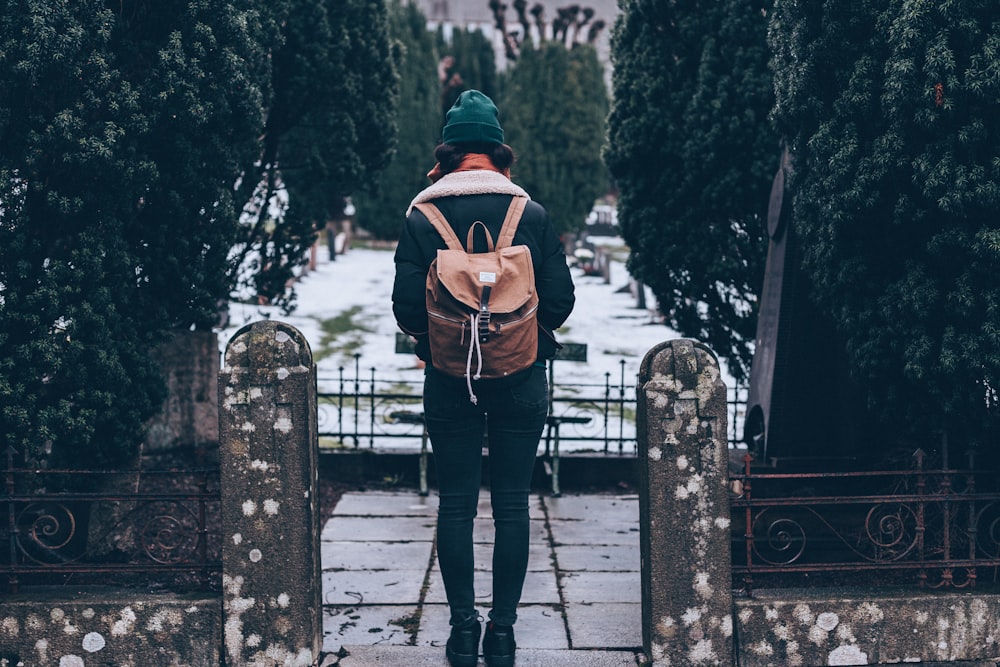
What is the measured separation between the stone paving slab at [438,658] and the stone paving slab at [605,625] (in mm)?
111

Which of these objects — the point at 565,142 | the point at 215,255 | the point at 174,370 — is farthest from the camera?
the point at 565,142

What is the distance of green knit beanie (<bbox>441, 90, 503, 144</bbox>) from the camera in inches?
162

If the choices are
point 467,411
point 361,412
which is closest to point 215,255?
point 467,411

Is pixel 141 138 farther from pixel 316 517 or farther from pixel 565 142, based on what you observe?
pixel 565 142

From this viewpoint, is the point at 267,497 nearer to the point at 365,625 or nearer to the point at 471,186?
the point at 365,625

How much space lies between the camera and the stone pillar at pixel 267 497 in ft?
13.6

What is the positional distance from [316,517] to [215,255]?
6.51 feet

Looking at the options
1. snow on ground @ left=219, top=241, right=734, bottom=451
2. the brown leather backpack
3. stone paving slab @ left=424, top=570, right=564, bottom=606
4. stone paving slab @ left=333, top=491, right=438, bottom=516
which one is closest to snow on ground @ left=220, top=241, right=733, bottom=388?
snow on ground @ left=219, top=241, right=734, bottom=451

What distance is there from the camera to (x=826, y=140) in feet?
15.5

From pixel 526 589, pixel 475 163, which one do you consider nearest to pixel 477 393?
pixel 475 163

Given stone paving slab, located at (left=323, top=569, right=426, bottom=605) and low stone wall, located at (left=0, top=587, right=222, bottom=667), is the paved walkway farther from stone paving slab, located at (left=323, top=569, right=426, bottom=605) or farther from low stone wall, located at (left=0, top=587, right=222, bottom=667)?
low stone wall, located at (left=0, top=587, right=222, bottom=667)

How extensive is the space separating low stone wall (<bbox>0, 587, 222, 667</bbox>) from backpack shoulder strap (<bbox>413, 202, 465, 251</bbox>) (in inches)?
67.6

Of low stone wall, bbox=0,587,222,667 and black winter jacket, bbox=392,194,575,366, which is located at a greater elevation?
black winter jacket, bbox=392,194,575,366

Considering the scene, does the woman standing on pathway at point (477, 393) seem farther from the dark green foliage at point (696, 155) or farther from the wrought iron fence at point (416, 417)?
the wrought iron fence at point (416, 417)
